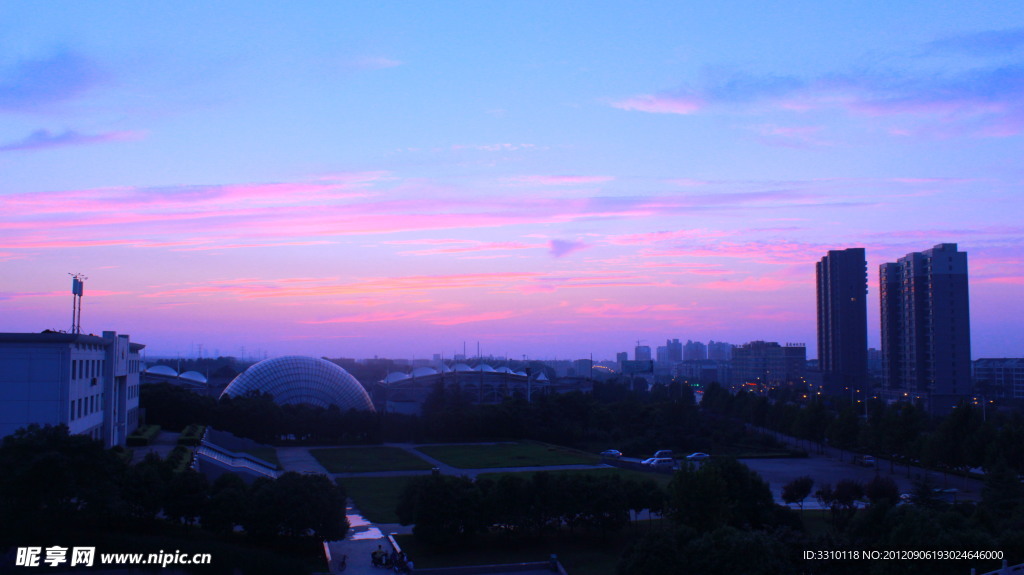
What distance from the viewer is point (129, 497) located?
15.7 meters

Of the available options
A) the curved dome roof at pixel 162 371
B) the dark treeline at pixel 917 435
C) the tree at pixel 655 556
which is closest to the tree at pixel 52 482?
the tree at pixel 655 556

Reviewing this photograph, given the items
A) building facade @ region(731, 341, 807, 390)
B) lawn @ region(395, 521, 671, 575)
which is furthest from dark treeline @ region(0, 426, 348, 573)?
building facade @ region(731, 341, 807, 390)

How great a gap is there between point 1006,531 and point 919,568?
9.90 feet

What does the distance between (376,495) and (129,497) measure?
963cm

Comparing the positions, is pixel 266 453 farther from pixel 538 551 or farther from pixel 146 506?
pixel 538 551

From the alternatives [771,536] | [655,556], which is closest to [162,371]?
[655,556]

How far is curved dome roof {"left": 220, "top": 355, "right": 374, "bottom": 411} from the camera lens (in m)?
46.9

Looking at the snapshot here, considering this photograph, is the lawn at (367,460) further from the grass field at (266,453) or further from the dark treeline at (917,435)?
A: the dark treeline at (917,435)

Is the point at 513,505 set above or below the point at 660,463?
above

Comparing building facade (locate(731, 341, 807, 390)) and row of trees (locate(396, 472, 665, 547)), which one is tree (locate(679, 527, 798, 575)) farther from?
building facade (locate(731, 341, 807, 390))

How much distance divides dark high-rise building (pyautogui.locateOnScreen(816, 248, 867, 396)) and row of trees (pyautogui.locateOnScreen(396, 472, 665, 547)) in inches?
2397

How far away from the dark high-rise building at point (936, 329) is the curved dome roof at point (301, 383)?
4206 centimetres

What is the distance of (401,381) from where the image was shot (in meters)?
63.0

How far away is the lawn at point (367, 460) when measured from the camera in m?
30.5
